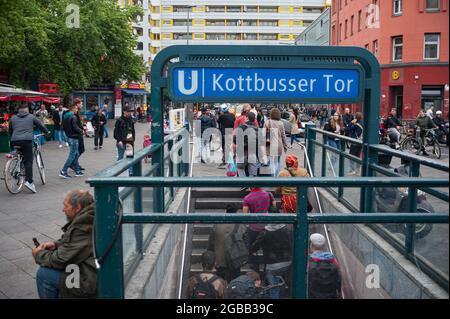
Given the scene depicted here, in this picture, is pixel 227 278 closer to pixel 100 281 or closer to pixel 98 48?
pixel 100 281

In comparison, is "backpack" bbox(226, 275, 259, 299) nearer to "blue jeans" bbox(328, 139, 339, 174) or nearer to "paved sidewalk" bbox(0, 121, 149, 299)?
"paved sidewalk" bbox(0, 121, 149, 299)

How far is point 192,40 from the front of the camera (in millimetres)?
87438

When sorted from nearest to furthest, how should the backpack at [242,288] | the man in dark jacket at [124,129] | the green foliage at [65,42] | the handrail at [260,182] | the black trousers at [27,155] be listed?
the handrail at [260,182]
the backpack at [242,288]
the black trousers at [27,155]
the man in dark jacket at [124,129]
the green foliage at [65,42]

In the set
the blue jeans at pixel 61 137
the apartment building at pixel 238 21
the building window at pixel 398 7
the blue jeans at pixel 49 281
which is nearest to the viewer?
the blue jeans at pixel 49 281

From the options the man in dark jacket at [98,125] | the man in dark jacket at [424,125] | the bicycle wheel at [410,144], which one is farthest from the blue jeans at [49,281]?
the man in dark jacket at [424,125]

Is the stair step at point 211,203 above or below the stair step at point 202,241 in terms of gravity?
below

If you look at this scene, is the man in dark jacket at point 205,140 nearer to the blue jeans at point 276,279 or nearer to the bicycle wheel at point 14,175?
the bicycle wheel at point 14,175

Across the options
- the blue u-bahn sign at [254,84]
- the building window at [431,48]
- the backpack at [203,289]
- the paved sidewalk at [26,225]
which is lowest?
the paved sidewalk at [26,225]

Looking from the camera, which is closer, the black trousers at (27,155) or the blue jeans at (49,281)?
the blue jeans at (49,281)

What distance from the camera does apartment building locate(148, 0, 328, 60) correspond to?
88188 millimetres

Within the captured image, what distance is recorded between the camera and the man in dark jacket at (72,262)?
3.21 m

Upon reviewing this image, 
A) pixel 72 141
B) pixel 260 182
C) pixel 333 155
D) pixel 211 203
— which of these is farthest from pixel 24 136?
pixel 260 182

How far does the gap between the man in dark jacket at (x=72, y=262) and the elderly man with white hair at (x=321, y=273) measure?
1368mm

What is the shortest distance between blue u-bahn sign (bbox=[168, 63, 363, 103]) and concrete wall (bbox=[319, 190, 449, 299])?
4.94ft
